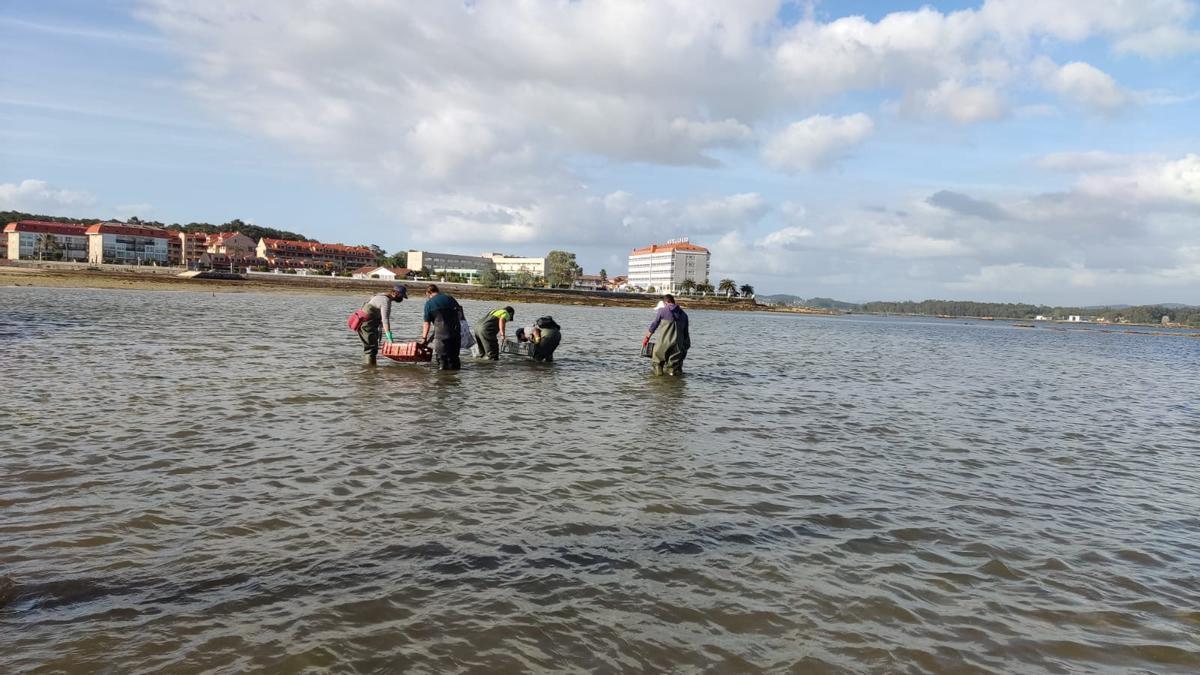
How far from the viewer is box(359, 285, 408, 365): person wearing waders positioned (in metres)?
18.0

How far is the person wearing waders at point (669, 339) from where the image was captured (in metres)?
19.5

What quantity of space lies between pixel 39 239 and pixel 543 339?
645ft

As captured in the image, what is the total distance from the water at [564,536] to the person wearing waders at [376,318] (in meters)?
3.55

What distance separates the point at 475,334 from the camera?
74.3 feet

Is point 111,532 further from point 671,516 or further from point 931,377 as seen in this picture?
point 931,377

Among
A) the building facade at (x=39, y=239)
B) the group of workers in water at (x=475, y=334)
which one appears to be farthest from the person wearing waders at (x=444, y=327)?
the building facade at (x=39, y=239)

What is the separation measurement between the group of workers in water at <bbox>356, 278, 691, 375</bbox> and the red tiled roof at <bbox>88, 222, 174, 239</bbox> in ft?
611

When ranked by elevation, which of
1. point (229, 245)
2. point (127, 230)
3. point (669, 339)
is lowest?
point (669, 339)

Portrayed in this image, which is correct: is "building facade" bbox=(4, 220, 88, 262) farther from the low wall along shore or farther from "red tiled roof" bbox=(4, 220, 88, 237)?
the low wall along shore

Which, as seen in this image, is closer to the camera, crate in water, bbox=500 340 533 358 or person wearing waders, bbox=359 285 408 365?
person wearing waders, bbox=359 285 408 365

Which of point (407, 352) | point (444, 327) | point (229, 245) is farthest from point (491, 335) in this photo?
point (229, 245)

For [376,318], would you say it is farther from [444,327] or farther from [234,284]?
[234,284]

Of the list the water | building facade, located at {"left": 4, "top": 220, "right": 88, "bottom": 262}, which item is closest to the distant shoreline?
building facade, located at {"left": 4, "top": 220, "right": 88, "bottom": 262}

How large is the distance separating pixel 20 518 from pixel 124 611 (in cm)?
266
